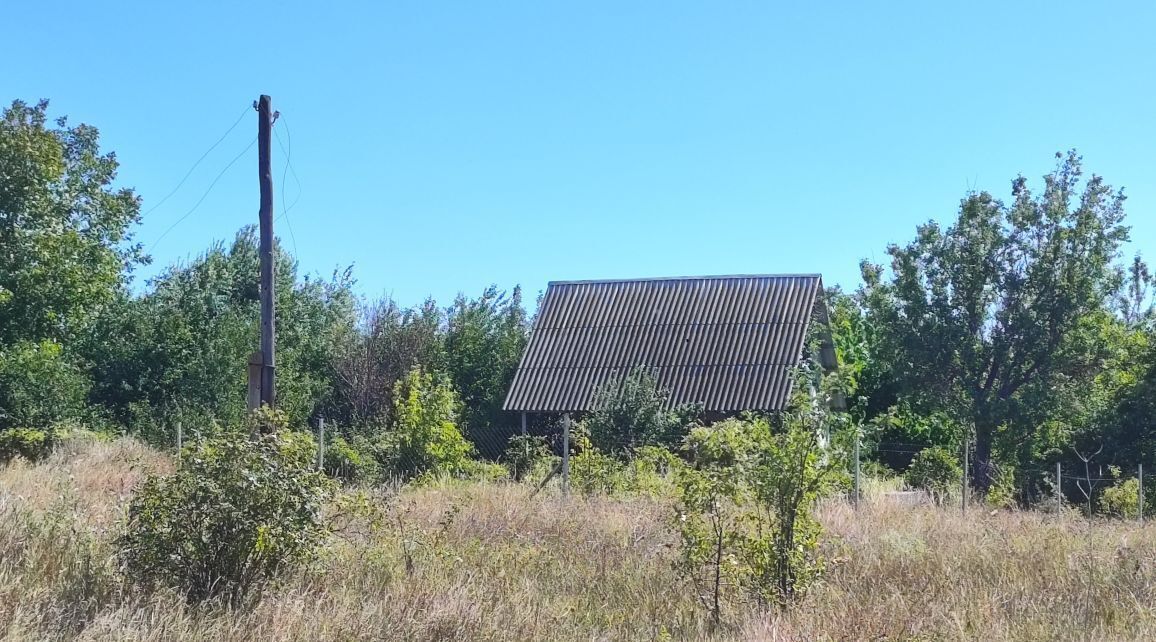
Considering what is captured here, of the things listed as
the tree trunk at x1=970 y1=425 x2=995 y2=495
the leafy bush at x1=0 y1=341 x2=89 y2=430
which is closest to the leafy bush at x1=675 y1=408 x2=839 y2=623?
the tree trunk at x1=970 y1=425 x2=995 y2=495

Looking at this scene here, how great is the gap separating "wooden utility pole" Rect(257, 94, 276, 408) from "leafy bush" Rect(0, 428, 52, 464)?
9.27 m

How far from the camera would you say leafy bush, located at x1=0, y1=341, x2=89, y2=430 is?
20.6 metres

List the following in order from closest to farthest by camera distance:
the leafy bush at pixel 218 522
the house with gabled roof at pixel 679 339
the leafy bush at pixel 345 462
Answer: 1. the leafy bush at pixel 218 522
2. the leafy bush at pixel 345 462
3. the house with gabled roof at pixel 679 339

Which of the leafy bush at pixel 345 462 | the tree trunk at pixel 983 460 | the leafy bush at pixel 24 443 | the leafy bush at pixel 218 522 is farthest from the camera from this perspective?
the tree trunk at pixel 983 460

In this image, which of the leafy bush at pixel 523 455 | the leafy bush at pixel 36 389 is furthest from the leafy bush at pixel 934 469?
the leafy bush at pixel 36 389

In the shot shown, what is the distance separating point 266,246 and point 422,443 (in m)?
7.74

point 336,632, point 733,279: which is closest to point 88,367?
point 733,279

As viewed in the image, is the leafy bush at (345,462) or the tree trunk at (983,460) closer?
the leafy bush at (345,462)

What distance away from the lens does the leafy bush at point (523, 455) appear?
64.4 ft

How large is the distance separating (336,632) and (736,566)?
9.97 feet

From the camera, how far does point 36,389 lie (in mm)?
20984

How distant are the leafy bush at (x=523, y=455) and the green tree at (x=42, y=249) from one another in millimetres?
10428

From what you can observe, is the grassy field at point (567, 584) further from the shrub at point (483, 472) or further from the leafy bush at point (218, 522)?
the shrub at point (483, 472)

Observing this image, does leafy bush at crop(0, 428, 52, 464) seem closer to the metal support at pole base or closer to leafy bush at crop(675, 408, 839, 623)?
the metal support at pole base
